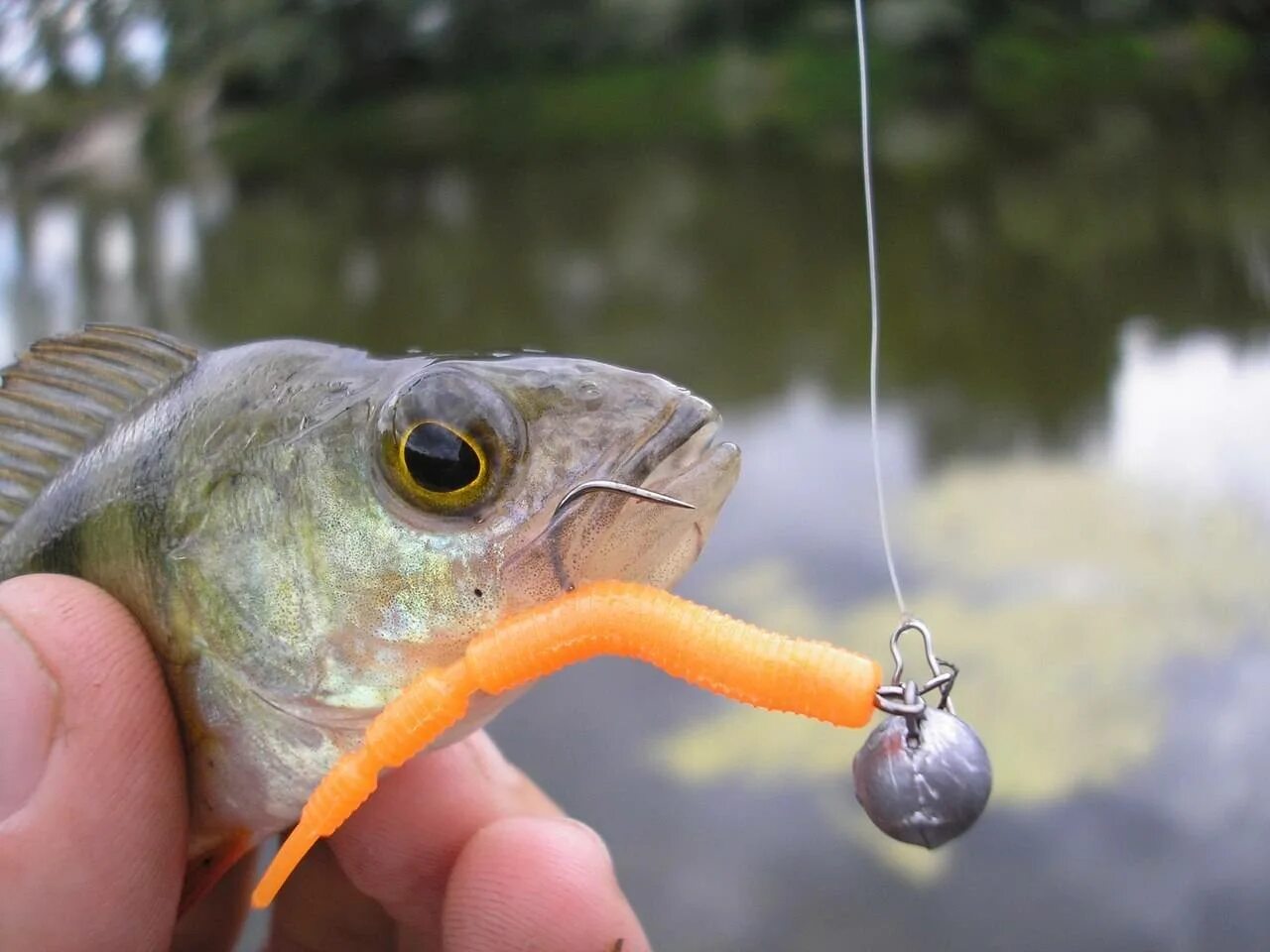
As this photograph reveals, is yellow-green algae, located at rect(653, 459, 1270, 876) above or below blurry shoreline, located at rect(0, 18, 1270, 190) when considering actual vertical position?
below

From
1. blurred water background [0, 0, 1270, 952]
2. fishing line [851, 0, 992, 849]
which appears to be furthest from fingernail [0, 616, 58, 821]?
blurred water background [0, 0, 1270, 952]

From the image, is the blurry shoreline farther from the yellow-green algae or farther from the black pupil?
the black pupil

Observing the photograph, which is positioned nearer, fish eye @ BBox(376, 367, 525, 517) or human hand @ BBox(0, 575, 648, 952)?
fish eye @ BBox(376, 367, 525, 517)

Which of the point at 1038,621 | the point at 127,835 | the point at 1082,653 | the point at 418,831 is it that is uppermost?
the point at 1038,621

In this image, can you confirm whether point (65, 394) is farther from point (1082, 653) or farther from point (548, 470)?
point (1082, 653)

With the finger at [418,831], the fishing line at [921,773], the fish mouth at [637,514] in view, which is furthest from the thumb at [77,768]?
the fishing line at [921,773]

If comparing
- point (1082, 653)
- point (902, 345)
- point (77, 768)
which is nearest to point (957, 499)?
point (1082, 653)
